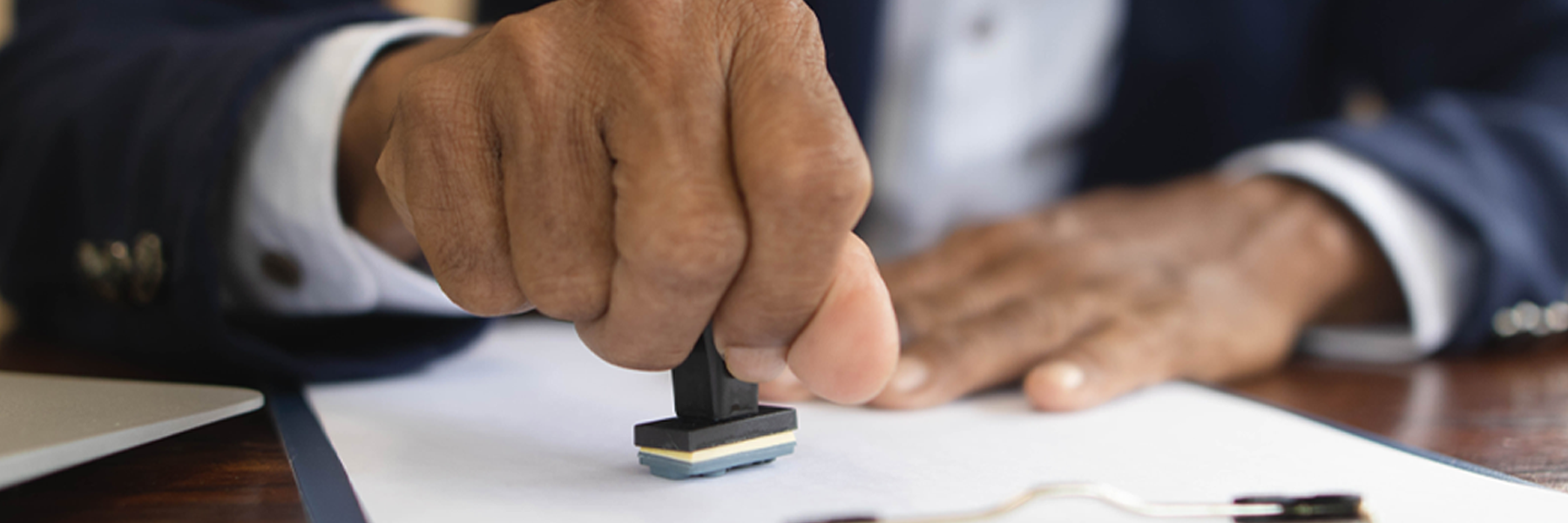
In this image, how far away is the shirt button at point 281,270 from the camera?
541 mm

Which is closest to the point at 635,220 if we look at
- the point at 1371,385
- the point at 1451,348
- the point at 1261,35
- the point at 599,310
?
the point at 599,310

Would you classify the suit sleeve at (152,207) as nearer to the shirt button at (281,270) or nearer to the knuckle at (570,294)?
the shirt button at (281,270)

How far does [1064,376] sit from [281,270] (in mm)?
437

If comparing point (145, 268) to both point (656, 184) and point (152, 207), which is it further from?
point (656, 184)

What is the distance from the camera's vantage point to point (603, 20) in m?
0.30

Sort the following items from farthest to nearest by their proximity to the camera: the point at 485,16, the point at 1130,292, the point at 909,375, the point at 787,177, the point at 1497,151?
1. the point at 485,16
2. the point at 1497,151
3. the point at 1130,292
4. the point at 909,375
5. the point at 787,177

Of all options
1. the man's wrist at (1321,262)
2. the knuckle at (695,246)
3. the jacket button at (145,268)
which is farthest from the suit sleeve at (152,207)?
the man's wrist at (1321,262)

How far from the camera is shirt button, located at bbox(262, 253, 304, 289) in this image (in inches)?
21.3

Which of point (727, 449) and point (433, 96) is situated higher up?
point (433, 96)

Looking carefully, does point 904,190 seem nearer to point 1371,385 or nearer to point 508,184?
point 1371,385

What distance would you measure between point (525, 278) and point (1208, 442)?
0.28m

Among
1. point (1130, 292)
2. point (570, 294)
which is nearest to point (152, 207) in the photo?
point (570, 294)

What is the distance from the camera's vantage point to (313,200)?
519mm

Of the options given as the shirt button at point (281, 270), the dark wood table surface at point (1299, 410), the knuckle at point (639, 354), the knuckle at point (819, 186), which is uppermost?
the shirt button at point (281, 270)
